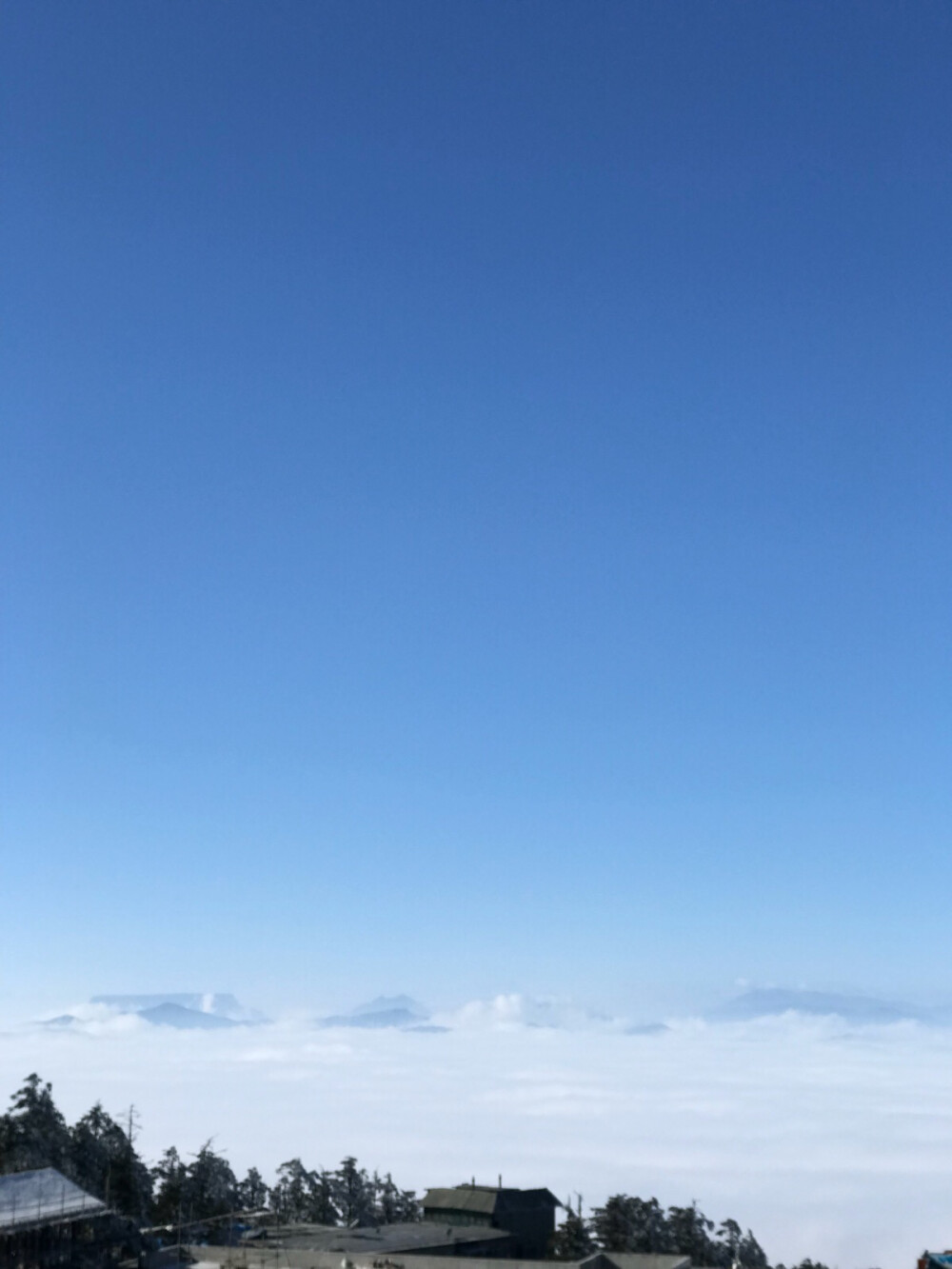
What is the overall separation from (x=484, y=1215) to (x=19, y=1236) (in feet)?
138

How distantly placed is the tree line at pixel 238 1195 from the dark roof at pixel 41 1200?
1532 inches

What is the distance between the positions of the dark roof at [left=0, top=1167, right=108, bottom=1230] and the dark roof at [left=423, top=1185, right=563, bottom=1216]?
35.6 metres

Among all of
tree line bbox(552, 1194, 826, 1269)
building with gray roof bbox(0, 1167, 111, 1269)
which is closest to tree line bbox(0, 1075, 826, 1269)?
tree line bbox(552, 1194, 826, 1269)

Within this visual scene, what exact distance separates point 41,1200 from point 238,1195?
66.2 meters

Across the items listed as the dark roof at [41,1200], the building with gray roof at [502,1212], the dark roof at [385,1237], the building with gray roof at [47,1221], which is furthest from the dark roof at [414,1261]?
the building with gray roof at [502,1212]

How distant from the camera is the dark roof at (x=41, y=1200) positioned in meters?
70.1

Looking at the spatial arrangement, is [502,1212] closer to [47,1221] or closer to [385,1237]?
[385,1237]

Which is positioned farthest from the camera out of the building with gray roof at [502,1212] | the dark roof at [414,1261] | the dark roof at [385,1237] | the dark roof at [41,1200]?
the building with gray roof at [502,1212]

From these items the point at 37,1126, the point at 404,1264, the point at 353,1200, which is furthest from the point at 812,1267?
the point at 37,1126

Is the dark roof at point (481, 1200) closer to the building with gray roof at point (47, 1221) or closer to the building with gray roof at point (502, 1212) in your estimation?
the building with gray roof at point (502, 1212)

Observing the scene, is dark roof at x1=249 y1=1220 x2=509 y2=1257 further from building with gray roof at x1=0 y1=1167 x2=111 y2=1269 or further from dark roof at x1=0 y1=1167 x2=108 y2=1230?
dark roof at x1=0 y1=1167 x2=108 y2=1230

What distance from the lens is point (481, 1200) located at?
100438mm

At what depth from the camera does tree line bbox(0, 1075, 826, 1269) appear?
115938 millimetres

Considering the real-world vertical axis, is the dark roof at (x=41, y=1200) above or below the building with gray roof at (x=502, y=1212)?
above
